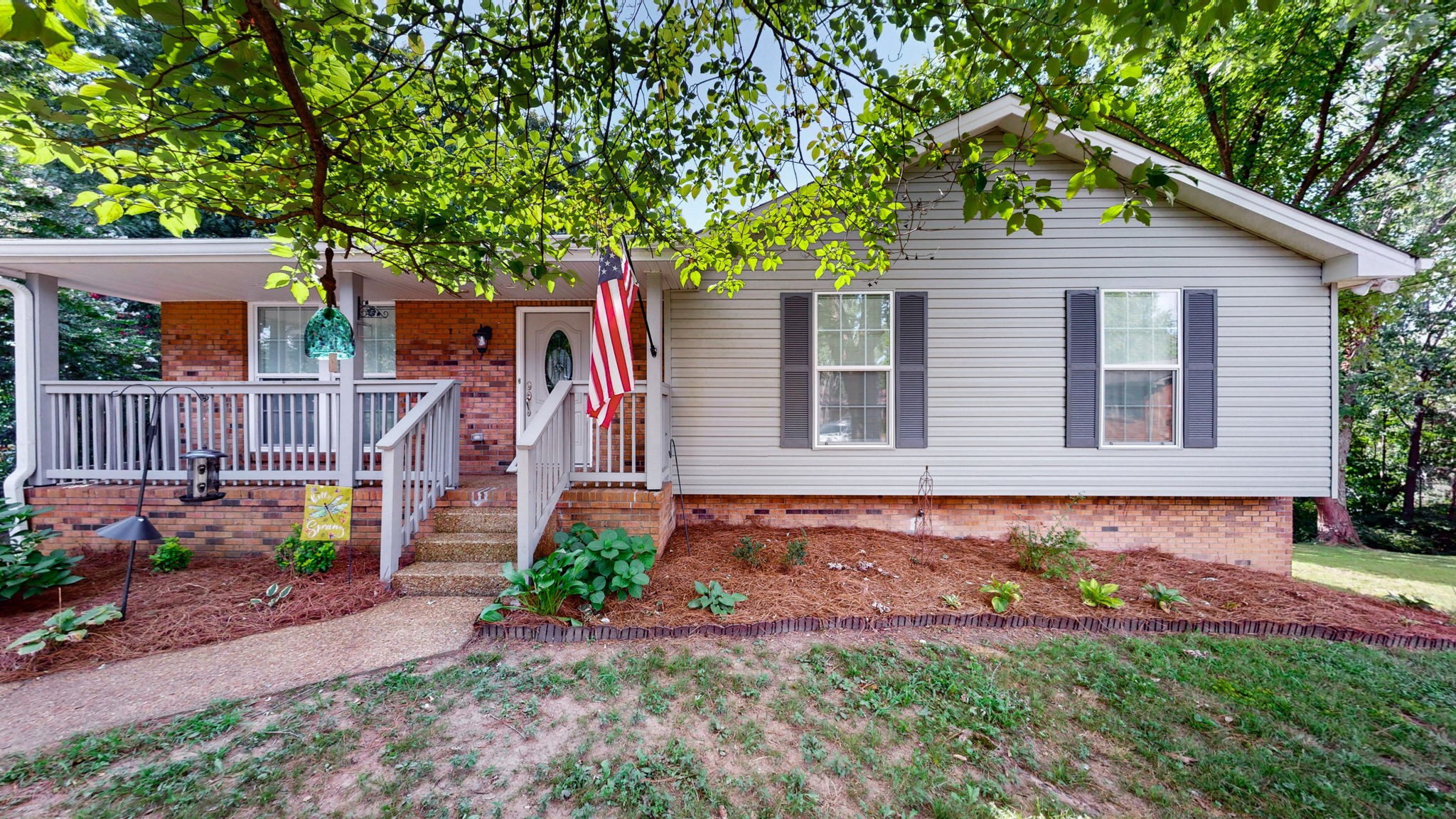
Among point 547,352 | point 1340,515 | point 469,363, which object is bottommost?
point 1340,515

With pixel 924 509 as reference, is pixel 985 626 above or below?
below

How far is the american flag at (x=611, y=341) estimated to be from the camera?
3.78 m

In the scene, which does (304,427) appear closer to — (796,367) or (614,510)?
(614,510)

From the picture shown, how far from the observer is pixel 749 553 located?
14.3ft

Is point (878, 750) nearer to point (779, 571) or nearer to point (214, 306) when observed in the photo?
point (779, 571)

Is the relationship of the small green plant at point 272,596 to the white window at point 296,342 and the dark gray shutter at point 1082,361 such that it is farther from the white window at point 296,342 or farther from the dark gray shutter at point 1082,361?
the dark gray shutter at point 1082,361

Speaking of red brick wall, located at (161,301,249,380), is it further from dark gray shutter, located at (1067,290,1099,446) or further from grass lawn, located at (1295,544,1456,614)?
grass lawn, located at (1295,544,1456,614)

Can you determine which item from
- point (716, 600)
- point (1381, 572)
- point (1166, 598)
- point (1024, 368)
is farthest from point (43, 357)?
point (1381, 572)

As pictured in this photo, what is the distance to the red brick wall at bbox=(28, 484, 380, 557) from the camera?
4605 mm

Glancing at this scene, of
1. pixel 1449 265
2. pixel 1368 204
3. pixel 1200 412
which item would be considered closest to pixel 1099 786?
pixel 1200 412

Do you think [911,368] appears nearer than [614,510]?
No

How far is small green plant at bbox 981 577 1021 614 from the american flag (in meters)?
3.14

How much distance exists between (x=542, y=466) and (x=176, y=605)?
2.62m

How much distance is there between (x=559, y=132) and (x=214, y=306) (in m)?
6.32
